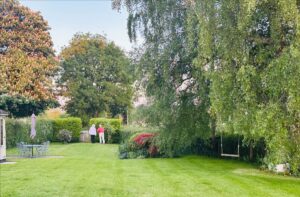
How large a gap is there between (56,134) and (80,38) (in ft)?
43.5

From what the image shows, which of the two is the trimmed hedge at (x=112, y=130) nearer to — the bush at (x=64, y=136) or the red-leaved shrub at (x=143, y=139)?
Answer: the bush at (x=64, y=136)

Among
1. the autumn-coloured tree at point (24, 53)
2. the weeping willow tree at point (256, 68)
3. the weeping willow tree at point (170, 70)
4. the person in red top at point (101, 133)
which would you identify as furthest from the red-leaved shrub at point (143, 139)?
the autumn-coloured tree at point (24, 53)

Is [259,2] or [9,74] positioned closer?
[259,2]

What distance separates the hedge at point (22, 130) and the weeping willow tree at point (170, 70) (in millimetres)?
10330

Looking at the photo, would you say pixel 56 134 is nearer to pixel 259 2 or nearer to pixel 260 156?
pixel 260 156

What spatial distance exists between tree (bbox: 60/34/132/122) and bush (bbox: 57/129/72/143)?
28.5 feet

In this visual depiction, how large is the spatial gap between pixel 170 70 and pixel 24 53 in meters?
17.9

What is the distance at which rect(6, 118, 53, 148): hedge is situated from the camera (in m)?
23.7

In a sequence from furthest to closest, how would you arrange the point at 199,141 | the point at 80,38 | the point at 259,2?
the point at 80,38 < the point at 199,141 < the point at 259,2

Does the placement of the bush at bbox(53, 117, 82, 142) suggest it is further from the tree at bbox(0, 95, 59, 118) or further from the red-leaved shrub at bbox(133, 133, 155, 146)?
the red-leaved shrub at bbox(133, 133, 155, 146)

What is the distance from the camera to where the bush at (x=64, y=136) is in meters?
28.1

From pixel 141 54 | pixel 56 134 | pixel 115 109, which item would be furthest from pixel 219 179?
pixel 115 109

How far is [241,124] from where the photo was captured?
33.0 feet

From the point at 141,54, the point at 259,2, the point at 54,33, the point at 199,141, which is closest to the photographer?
the point at 259,2
